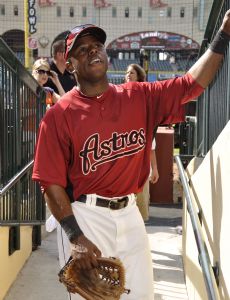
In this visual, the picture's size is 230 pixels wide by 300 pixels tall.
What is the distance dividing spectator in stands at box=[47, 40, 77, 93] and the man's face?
3.06 metres

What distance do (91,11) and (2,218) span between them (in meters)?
46.3

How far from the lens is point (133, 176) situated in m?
2.54

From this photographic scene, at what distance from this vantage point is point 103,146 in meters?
2.42

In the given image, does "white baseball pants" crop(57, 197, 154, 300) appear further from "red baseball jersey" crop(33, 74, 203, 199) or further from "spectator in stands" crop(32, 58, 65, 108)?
"spectator in stands" crop(32, 58, 65, 108)

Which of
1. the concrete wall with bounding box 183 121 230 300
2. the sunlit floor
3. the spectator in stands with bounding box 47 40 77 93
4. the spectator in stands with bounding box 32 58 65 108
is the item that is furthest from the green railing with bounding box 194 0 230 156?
the spectator in stands with bounding box 47 40 77 93

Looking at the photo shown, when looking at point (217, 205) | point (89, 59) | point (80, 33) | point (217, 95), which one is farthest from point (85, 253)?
point (217, 95)

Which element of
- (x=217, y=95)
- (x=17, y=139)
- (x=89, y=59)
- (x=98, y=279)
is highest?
(x=89, y=59)

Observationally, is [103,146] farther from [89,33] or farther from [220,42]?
[220,42]

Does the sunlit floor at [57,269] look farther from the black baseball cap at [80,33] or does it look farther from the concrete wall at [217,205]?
the black baseball cap at [80,33]

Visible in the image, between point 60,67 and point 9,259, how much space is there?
8.95ft

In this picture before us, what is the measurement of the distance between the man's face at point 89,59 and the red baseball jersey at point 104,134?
115mm

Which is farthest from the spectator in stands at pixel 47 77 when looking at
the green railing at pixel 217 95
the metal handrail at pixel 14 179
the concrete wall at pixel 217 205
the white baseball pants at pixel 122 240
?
the white baseball pants at pixel 122 240

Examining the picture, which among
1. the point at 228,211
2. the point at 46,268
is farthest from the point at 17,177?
the point at 228,211

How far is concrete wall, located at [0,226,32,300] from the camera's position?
3.57 meters
